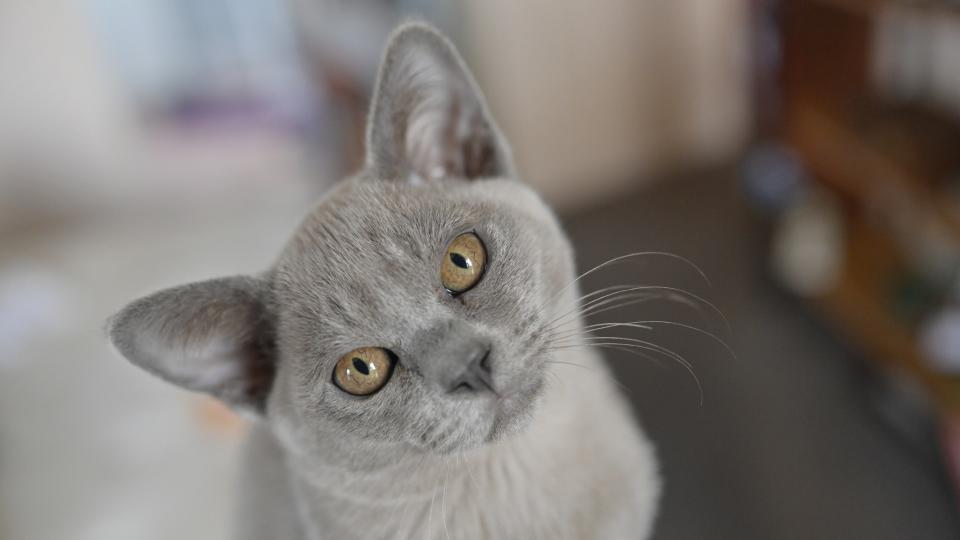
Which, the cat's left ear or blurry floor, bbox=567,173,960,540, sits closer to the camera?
the cat's left ear

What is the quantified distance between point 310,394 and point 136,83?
7.90ft

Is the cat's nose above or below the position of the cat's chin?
above

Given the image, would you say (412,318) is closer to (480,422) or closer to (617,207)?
(480,422)

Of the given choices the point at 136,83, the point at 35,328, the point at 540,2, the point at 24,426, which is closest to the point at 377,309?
the point at 24,426

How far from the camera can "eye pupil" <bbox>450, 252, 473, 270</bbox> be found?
649 mm

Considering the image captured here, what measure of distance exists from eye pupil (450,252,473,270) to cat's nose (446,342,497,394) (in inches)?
3.4

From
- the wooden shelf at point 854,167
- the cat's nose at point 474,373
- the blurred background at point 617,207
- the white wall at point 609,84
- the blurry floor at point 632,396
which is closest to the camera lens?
the cat's nose at point 474,373

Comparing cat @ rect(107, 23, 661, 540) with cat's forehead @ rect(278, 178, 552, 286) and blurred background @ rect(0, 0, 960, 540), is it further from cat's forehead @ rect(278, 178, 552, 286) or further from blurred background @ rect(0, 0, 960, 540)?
blurred background @ rect(0, 0, 960, 540)

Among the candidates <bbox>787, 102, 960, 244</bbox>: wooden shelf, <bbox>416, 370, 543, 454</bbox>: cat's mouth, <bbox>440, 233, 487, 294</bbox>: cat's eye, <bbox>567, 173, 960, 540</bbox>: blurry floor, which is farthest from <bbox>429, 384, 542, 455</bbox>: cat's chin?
<bbox>787, 102, 960, 244</bbox>: wooden shelf

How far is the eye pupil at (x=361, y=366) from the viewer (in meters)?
0.63

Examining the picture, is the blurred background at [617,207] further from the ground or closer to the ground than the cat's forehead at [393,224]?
closer to the ground

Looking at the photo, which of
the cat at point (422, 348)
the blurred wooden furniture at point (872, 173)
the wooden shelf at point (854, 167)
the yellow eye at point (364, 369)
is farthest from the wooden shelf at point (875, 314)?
the yellow eye at point (364, 369)

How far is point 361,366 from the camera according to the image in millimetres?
627

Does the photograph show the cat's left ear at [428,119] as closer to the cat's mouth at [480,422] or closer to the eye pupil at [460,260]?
the eye pupil at [460,260]
